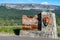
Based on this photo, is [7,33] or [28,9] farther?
[28,9]

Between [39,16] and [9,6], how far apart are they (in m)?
29.0

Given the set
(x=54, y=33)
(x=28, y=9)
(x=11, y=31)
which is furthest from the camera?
(x=28, y=9)

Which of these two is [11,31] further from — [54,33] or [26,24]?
[54,33]

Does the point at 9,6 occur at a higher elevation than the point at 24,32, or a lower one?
higher

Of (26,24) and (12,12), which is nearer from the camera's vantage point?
(26,24)

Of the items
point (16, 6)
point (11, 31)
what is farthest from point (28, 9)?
point (11, 31)

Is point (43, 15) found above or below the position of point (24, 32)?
above

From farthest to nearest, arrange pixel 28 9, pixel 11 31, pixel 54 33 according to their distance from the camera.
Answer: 1. pixel 28 9
2. pixel 11 31
3. pixel 54 33

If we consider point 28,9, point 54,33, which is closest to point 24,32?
point 54,33

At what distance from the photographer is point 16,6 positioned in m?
51.1

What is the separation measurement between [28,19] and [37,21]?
0.84m

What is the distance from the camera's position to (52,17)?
23609 millimetres

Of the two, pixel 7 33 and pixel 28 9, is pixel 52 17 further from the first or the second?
pixel 28 9

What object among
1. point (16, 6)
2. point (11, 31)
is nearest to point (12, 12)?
point (16, 6)
